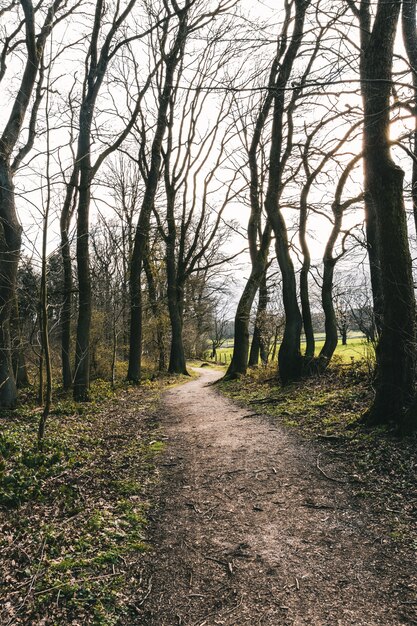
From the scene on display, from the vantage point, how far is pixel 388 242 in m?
6.55

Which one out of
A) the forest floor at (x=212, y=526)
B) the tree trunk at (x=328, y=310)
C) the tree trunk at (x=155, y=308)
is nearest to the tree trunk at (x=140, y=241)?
the tree trunk at (x=155, y=308)

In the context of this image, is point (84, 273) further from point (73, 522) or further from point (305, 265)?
point (73, 522)

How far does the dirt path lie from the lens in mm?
3037

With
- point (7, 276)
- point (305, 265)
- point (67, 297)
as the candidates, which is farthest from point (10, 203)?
point (305, 265)

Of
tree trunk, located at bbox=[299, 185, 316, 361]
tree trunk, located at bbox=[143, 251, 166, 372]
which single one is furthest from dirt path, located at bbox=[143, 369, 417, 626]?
tree trunk, located at bbox=[143, 251, 166, 372]

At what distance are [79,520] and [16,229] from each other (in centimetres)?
886

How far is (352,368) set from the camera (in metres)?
11.2

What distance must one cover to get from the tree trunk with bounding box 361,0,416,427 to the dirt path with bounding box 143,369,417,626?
64.4 inches

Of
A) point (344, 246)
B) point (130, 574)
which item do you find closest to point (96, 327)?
point (344, 246)

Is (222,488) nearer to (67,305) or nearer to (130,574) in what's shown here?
(130,574)

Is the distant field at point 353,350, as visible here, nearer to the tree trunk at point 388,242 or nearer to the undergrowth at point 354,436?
the undergrowth at point 354,436

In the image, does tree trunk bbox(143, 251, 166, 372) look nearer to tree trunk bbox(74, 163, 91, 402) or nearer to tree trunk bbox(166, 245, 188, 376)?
tree trunk bbox(166, 245, 188, 376)

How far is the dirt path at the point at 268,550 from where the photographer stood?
3037 millimetres

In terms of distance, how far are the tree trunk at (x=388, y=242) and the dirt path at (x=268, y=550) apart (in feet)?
5.37
